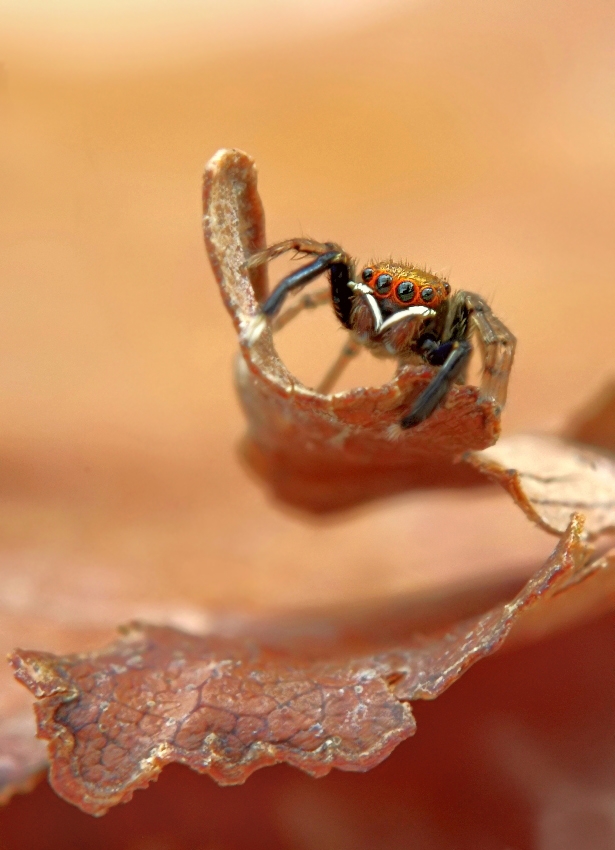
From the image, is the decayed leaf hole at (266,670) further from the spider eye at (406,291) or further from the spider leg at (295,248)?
the spider eye at (406,291)

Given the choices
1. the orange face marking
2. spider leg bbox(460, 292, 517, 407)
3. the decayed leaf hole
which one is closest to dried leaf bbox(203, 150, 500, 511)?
the decayed leaf hole

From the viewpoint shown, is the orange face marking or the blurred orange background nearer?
the orange face marking

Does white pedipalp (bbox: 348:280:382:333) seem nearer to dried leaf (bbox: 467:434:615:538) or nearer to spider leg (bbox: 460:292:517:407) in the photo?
spider leg (bbox: 460:292:517:407)

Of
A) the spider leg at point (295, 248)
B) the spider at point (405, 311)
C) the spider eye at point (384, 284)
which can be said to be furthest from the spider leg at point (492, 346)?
the spider leg at point (295, 248)

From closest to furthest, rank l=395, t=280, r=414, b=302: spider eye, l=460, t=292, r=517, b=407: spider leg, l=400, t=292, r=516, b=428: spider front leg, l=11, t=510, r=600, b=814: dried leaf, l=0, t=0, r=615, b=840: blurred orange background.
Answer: l=11, t=510, r=600, b=814: dried leaf < l=400, t=292, r=516, b=428: spider front leg < l=460, t=292, r=517, b=407: spider leg < l=395, t=280, r=414, b=302: spider eye < l=0, t=0, r=615, b=840: blurred orange background

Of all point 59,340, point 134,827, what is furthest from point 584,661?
point 59,340

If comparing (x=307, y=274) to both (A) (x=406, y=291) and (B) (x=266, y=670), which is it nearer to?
(A) (x=406, y=291)
